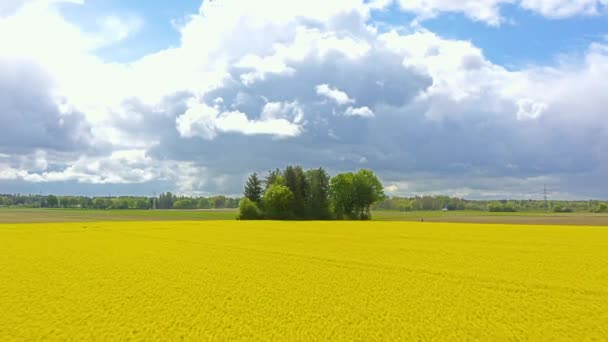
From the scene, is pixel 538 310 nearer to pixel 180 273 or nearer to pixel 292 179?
pixel 180 273

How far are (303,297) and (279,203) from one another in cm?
9295

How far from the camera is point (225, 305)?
50.0 feet

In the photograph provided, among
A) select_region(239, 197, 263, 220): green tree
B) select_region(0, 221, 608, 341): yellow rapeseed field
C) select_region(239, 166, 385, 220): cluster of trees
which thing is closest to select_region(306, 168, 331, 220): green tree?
select_region(239, 166, 385, 220): cluster of trees

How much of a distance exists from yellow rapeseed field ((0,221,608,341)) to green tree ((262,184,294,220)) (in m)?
80.1

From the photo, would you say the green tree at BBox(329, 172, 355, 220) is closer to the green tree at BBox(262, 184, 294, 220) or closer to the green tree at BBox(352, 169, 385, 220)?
the green tree at BBox(352, 169, 385, 220)

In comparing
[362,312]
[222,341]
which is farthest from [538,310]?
[222,341]

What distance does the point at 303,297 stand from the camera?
16438 mm

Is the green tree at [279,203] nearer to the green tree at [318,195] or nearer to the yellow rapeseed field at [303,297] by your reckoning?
the green tree at [318,195]

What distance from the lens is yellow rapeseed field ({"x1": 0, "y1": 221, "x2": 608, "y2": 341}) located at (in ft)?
40.5

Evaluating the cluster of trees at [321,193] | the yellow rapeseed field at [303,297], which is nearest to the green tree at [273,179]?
the cluster of trees at [321,193]

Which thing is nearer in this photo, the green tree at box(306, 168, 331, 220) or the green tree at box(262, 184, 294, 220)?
the green tree at box(262, 184, 294, 220)

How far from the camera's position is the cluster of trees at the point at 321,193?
114 metres

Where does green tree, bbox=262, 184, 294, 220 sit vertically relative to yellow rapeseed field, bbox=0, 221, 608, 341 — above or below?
above

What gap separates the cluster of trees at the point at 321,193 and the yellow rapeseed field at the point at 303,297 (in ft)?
279
